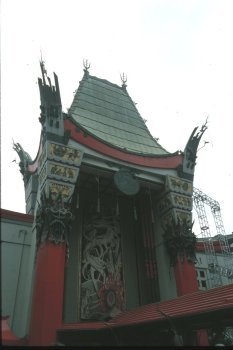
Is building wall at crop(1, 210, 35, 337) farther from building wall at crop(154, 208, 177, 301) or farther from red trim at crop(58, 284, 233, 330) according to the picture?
building wall at crop(154, 208, 177, 301)

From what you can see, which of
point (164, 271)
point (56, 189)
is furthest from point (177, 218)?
point (56, 189)

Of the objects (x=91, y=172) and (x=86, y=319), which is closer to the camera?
(x=86, y=319)

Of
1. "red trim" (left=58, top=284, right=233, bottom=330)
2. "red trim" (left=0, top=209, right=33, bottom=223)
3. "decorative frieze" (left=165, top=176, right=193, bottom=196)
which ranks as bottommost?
"red trim" (left=58, top=284, right=233, bottom=330)

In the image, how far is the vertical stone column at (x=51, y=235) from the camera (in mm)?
13539

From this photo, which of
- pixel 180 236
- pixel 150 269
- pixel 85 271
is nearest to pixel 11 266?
pixel 85 271

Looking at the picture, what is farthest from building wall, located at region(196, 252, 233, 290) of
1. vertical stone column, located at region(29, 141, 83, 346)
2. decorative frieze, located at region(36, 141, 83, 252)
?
decorative frieze, located at region(36, 141, 83, 252)

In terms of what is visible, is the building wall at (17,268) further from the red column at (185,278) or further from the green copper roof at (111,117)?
the red column at (185,278)

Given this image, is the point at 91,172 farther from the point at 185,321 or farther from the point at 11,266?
the point at 185,321

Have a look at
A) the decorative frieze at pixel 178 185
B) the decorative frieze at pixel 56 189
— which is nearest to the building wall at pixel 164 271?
the decorative frieze at pixel 178 185

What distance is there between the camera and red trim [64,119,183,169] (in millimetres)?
18500

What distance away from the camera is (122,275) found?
1945 centimetres

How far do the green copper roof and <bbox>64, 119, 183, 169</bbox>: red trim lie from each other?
1.49 feet

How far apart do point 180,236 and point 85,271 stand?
5521 mm

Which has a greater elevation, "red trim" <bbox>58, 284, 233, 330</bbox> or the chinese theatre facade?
the chinese theatre facade
